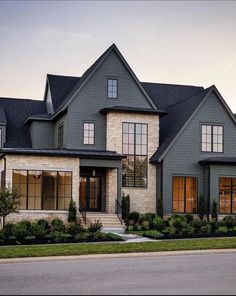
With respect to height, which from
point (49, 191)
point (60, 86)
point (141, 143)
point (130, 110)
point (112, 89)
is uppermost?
point (60, 86)

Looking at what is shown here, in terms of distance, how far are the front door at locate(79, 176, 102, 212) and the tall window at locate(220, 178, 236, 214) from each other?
7804 millimetres

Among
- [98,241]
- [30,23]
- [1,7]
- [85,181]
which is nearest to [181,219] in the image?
[85,181]

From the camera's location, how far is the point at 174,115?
129 ft

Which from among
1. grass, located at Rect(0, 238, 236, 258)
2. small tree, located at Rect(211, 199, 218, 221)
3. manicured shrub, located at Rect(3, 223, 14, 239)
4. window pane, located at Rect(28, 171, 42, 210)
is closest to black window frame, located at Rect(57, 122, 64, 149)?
window pane, located at Rect(28, 171, 42, 210)

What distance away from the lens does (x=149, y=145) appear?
37.1 meters

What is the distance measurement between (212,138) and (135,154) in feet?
16.8

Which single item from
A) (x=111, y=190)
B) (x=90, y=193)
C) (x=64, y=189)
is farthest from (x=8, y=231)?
(x=111, y=190)

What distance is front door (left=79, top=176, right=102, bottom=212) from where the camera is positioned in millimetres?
35438

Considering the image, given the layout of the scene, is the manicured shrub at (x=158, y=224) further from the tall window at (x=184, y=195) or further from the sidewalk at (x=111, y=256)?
the sidewalk at (x=111, y=256)

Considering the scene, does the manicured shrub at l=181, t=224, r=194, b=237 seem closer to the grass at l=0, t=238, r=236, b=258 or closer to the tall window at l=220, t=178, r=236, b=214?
the grass at l=0, t=238, r=236, b=258

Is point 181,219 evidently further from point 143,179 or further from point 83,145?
point 83,145

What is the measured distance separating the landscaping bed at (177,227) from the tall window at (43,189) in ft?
13.8

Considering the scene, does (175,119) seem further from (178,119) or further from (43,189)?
(43,189)

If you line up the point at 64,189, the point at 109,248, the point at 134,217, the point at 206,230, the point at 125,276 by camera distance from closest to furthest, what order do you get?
1. the point at 125,276
2. the point at 109,248
3. the point at 206,230
4. the point at 64,189
5. the point at 134,217
